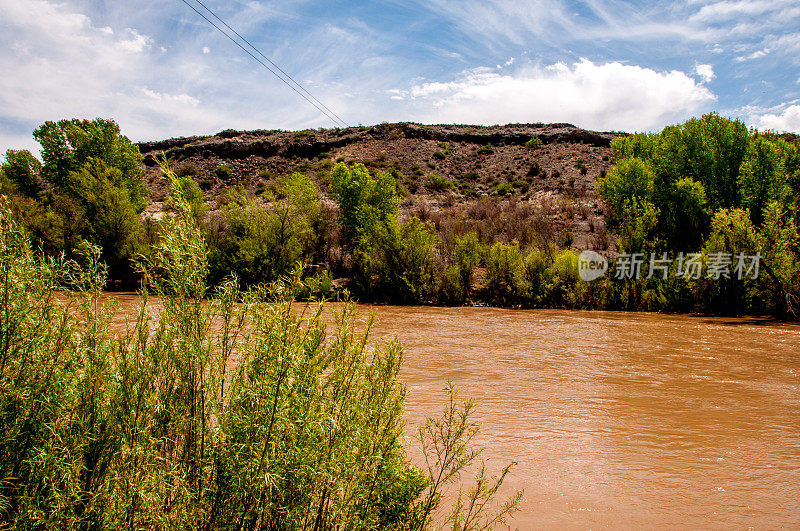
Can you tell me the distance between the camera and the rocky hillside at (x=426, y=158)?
47.7 meters

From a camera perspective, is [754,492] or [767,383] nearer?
[754,492]

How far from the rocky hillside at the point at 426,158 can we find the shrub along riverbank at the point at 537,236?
14287 millimetres

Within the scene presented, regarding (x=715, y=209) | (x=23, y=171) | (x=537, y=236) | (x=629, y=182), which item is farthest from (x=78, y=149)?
(x=715, y=209)

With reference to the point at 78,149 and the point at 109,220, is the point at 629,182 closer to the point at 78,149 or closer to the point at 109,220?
the point at 109,220

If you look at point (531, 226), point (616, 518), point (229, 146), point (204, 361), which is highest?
point (229, 146)

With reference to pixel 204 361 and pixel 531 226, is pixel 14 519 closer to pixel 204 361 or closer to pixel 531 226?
pixel 204 361

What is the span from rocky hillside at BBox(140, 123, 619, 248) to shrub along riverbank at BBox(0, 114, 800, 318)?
14287 mm

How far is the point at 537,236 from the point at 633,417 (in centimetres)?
1864

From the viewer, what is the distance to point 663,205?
21.9 metres

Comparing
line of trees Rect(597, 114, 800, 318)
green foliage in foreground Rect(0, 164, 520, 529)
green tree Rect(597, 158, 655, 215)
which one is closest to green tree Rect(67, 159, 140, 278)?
green foliage in foreground Rect(0, 164, 520, 529)

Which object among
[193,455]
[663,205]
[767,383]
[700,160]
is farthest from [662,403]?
[700,160]

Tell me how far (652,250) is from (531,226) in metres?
8.35

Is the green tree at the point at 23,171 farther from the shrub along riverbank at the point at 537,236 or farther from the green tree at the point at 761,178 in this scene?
the green tree at the point at 761,178

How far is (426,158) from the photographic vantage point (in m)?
58.5
